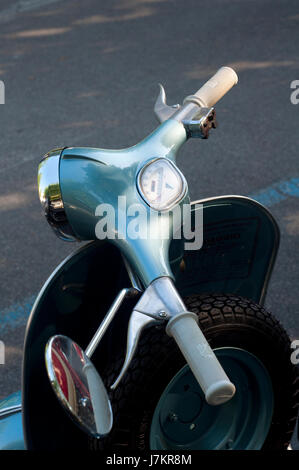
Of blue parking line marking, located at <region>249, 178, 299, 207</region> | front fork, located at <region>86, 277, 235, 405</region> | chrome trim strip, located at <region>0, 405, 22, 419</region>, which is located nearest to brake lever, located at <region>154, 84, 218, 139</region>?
front fork, located at <region>86, 277, 235, 405</region>

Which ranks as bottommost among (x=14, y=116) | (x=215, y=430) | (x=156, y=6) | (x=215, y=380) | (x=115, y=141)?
(x=215, y=430)

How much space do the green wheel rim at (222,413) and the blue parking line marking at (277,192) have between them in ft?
6.31

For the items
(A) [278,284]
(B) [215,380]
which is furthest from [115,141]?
(B) [215,380]

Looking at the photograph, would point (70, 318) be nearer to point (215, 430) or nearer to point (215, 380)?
point (215, 430)

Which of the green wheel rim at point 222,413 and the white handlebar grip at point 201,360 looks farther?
the green wheel rim at point 222,413

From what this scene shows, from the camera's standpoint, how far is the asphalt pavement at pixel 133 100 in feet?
10.4

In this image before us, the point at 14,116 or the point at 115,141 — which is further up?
the point at 14,116

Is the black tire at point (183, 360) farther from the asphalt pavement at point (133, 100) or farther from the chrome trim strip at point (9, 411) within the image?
the asphalt pavement at point (133, 100)

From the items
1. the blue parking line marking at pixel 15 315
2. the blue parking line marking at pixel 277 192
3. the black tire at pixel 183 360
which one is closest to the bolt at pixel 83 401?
the black tire at pixel 183 360

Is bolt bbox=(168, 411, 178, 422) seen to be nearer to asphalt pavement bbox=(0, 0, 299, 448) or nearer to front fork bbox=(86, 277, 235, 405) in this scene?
front fork bbox=(86, 277, 235, 405)

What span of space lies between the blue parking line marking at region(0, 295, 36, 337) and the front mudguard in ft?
4.36

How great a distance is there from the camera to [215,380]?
1054 millimetres

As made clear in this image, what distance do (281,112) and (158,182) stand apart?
2.82 m

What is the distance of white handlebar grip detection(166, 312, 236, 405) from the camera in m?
1.05
